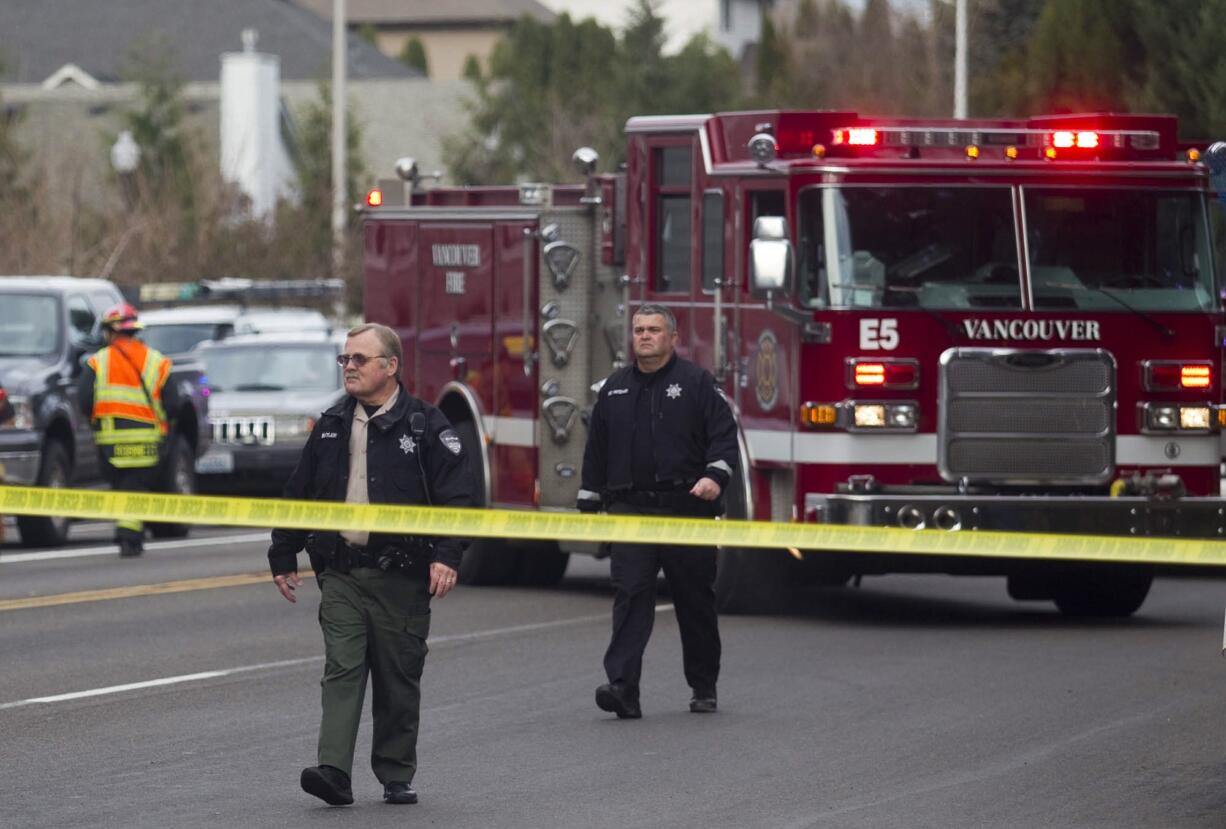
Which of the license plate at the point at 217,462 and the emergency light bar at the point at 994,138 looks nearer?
the emergency light bar at the point at 994,138

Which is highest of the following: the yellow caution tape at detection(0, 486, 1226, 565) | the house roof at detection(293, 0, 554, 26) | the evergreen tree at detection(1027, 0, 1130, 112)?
the house roof at detection(293, 0, 554, 26)

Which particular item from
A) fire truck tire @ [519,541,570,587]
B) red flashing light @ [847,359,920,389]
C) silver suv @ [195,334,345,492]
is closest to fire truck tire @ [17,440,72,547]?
silver suv @ [195,334,345,492]

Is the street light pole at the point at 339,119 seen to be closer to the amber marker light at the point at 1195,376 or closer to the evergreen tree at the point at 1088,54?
the evergreen tree at the point at 1088,54

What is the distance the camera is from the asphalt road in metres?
9.25

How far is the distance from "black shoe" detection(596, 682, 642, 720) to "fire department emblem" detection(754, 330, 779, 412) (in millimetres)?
3928

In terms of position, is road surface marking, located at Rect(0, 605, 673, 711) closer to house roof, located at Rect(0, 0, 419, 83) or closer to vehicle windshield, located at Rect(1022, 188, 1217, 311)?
vehicle windshield, located at Rect(1022, 188, 1217, 311)

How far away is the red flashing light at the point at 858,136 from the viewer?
589 inches

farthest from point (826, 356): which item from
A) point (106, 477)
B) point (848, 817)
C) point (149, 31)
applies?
point (149, 31)

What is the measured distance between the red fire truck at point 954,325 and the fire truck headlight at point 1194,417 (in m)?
0.03

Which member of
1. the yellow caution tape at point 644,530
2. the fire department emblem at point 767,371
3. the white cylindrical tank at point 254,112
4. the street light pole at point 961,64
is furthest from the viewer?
the white cylindrical tank at point 254,112

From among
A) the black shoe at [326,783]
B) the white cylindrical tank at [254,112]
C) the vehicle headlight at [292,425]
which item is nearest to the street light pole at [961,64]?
the vehicle headlight at [292,425]

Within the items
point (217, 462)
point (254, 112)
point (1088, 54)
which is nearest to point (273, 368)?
point (217, 462)

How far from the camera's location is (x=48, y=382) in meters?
20.8

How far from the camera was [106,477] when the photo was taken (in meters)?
20.3
